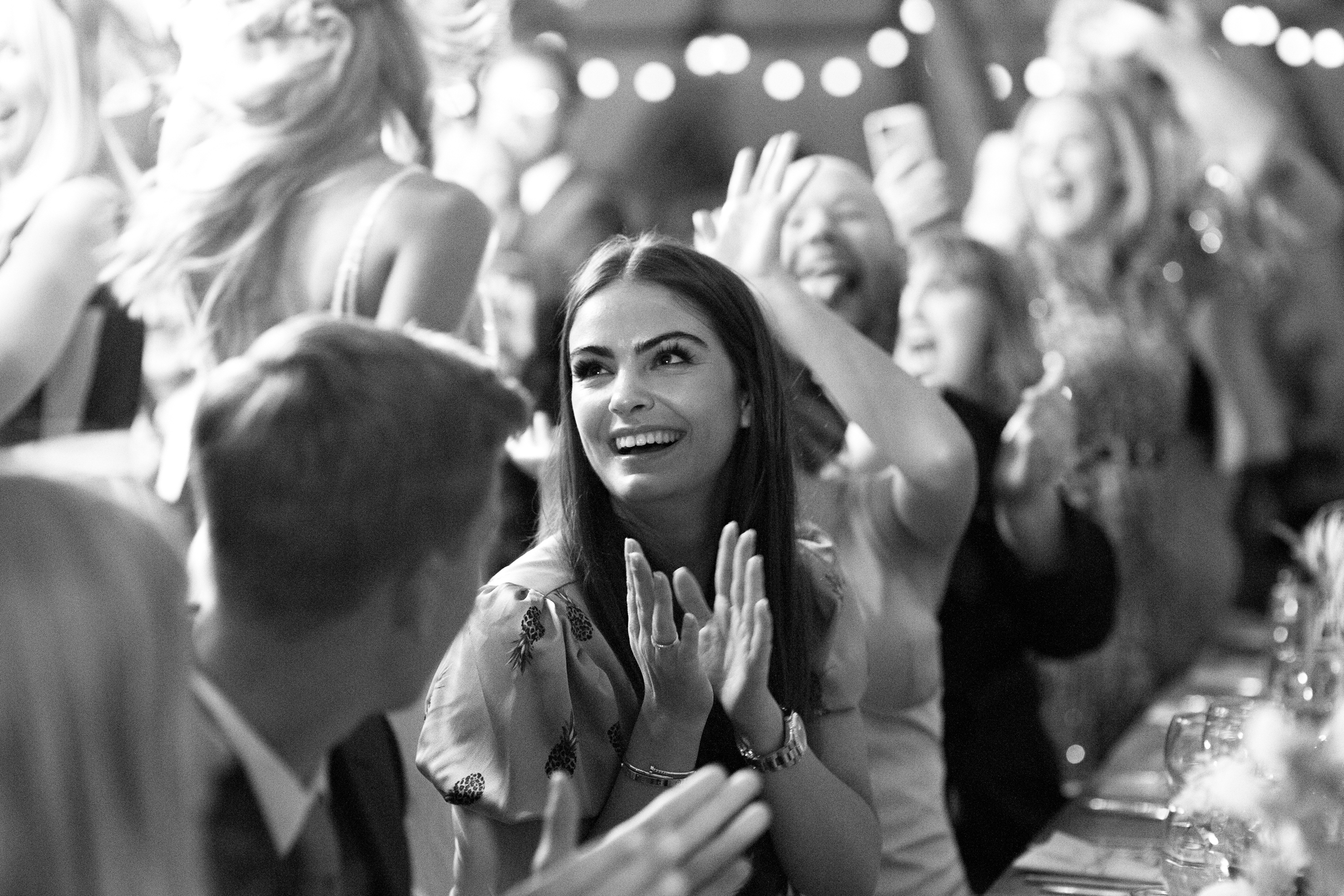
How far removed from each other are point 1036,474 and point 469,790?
1353mm

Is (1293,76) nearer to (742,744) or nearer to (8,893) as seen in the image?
(742,744)

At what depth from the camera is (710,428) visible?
72.8 inches

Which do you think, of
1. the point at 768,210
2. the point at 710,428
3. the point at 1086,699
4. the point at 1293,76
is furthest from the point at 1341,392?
the point at 710,428

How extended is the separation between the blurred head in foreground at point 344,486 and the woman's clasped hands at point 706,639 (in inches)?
13.3

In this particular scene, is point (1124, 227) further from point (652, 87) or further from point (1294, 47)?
point (1294, 47)

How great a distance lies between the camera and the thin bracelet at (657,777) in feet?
5.39

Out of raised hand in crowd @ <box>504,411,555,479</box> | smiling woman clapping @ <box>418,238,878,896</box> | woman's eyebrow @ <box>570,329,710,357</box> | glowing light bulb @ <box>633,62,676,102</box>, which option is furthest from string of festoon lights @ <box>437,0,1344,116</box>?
woman's eyebrow @ <box>570,329,710,357</box>

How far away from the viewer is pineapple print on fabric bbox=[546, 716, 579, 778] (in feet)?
5.40

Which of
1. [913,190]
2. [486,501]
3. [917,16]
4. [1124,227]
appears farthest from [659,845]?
[917,16]

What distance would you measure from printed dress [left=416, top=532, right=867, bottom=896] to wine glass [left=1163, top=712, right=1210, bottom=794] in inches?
23.3

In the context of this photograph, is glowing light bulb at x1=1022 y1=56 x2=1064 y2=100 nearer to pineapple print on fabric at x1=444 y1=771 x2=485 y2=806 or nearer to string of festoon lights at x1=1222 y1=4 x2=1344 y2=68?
string of festoon lights at x1=1222 y1=4 x2=1344 y2=68

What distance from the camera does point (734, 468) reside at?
1.93 metres

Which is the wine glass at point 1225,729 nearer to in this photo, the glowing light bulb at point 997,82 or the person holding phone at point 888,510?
the person holding phone at point 888,510

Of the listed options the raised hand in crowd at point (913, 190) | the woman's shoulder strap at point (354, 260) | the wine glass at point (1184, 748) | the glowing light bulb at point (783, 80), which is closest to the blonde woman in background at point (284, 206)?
the woman's shoulder strap at point (354, 260)
